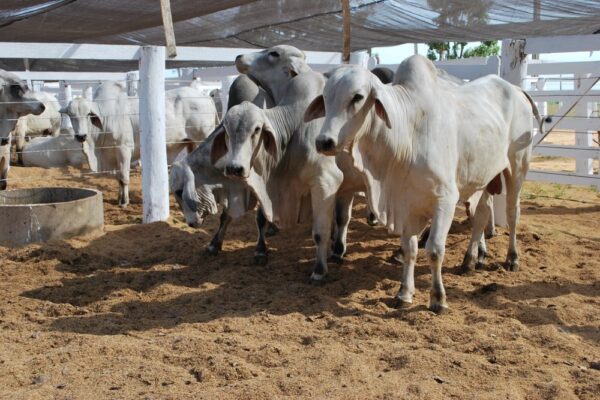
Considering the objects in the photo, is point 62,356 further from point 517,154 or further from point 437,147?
point 517,154

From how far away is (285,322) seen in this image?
440 centimetres

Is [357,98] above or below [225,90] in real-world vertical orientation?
below

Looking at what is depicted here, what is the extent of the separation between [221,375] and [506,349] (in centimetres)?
148

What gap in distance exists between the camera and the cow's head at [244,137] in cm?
472

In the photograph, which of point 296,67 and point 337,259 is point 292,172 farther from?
point 296,67

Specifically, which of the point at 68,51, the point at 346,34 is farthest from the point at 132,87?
the point at 346,34

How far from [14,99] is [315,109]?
15.4 feet

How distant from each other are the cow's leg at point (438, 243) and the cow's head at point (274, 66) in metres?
2.11

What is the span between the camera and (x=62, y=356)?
3.75 metres

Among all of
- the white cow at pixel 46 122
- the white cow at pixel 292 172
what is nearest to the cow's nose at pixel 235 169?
the white cow at pixel 292 172

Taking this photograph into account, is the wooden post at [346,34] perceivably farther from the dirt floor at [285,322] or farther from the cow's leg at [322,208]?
the cow's leg at [322,208]

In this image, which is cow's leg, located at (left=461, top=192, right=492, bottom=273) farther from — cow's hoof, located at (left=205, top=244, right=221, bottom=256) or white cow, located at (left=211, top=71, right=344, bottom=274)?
cow's hoof, located at (left=205, top=244, right=221, bottom=256)

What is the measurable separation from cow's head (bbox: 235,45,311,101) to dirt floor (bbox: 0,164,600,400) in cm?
141

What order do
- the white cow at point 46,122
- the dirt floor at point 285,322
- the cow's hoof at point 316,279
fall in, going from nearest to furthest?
the dirt floor at point 285,322 → the cow's hoof at point 316,279 → the white cow at point 46,122
